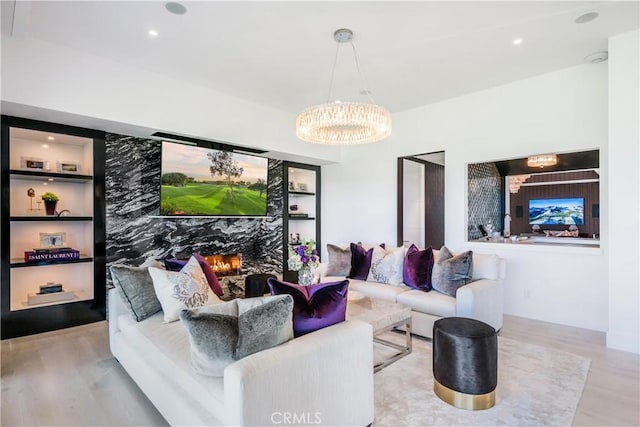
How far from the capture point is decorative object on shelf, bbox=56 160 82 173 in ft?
13.3

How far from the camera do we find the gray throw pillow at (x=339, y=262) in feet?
Result: 14.8

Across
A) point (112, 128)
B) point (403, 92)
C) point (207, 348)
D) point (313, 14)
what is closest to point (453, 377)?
point (207, 348)

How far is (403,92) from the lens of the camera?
4.70m

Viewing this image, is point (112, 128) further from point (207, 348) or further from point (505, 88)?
point (505, 88)

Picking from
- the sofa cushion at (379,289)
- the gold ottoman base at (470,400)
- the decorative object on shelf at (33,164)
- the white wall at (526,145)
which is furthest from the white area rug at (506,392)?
the decorative object on shelf at (33,164)

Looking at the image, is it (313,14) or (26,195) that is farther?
(26,195)

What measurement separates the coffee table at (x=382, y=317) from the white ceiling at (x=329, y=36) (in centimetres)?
263

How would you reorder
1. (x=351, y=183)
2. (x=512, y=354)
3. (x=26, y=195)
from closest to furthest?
(x=512, y=354), (x=26, y=195), (x=351, y=183)

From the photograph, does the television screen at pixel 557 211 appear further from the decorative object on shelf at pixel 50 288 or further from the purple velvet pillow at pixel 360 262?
the decorative object on shelf at pixel 50 288

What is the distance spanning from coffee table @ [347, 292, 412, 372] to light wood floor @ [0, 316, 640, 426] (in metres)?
1.29

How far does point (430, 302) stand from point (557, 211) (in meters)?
3.96

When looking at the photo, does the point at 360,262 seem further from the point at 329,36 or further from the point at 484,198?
the point at 329,36

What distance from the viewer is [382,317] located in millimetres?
2762

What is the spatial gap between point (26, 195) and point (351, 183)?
193 inches
